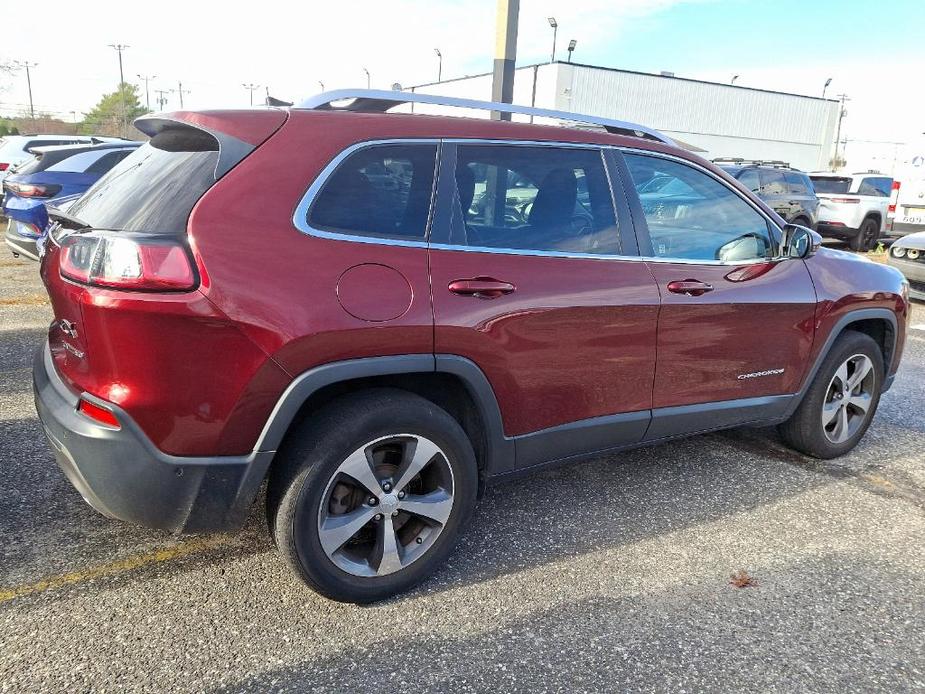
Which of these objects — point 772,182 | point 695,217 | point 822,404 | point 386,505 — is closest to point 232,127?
point 386,505

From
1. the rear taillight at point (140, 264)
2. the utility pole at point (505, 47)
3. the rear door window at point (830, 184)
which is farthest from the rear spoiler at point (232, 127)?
the rear door window at point (830, 184)

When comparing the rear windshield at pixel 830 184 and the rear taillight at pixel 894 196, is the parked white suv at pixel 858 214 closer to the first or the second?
the rear windshield at pixel 830 184

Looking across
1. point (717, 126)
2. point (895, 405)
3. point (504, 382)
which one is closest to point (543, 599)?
point (504, 382)

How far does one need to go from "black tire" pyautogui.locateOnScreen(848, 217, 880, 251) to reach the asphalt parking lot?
13.8 m

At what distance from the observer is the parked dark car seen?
1441 centimetres

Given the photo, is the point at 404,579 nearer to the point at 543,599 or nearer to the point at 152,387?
the point at 543,599

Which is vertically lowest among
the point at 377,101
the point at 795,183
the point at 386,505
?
the point at 386,505

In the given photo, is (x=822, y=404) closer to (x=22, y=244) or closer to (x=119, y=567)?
(x=119, y=567)

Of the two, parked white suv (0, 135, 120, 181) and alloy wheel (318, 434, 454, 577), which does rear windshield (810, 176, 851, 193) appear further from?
alloy wheel (318, 434, 454, 577)

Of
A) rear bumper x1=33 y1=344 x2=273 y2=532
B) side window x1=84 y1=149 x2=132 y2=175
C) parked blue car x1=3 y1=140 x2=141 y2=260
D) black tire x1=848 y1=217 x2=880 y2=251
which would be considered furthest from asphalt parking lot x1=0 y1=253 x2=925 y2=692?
black tire x1=848 y1=217 x2=880 y2=251

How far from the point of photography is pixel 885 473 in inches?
158

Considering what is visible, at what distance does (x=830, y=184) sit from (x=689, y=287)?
16.8 metres

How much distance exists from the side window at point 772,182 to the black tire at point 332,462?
44.7 feet

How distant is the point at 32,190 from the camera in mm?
7512
